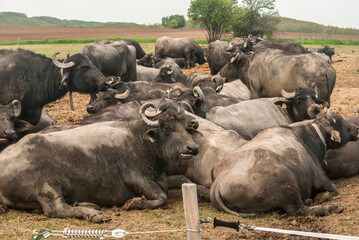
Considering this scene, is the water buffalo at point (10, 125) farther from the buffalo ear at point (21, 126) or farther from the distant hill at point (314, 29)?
the distant hill at point (314, 29)

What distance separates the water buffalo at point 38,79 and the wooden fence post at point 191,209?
6.95 m

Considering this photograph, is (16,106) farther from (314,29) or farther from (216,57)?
(314,29)

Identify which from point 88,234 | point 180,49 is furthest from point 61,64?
point 180,49

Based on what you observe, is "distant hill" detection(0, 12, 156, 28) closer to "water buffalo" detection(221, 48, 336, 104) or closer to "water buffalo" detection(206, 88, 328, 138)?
"water buffalo" detection(221, 48, 336, 104)

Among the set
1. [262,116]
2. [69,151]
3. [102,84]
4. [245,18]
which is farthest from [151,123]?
[245,18]

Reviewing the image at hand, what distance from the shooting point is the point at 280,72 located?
13781mm

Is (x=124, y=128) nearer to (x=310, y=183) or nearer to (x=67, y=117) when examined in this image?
(x=310, y=183)

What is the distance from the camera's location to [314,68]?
1308cm

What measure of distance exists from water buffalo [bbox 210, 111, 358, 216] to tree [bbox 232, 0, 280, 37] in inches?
1765

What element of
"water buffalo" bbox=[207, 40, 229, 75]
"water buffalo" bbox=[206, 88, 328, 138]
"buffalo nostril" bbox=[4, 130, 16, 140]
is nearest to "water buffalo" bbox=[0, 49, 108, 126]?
"buffalo nostril" bbox=[4, 130, 16, 140]

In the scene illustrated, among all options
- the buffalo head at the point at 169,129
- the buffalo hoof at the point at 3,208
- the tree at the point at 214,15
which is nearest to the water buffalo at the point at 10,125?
the buffalo hoof at the point at 3,208

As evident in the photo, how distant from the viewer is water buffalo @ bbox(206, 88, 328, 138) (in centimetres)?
1027

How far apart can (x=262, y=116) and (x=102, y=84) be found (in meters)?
3.89

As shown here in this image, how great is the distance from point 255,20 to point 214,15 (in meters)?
5.24
